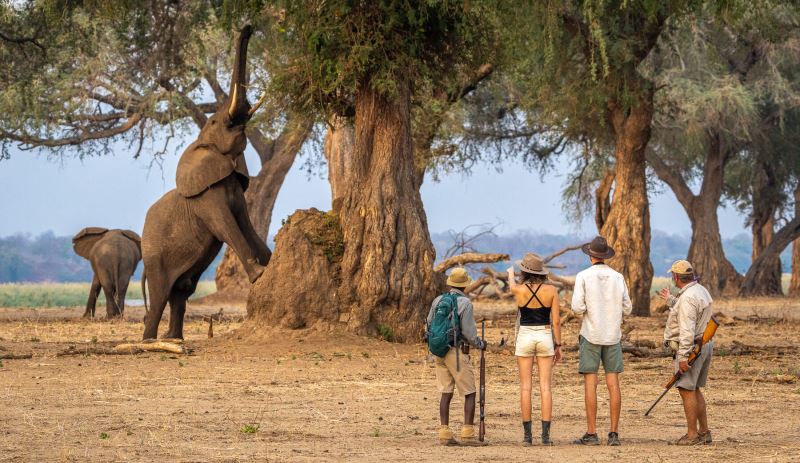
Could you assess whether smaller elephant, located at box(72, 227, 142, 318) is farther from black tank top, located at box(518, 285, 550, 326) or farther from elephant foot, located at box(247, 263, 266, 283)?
black tank top, located at box(518, 285, 550, 326)

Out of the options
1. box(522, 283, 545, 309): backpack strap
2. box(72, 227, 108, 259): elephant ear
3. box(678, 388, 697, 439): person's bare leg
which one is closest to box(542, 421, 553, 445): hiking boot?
box(522, 283, 545, 309): backpack strap

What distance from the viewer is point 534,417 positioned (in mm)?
11891

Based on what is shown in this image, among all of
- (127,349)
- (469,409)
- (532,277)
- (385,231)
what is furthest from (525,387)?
(127,349)

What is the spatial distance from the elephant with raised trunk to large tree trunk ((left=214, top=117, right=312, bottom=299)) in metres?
18.6

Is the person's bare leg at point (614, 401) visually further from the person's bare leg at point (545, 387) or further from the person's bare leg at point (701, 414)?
the person's bare leg at point (701, 414)

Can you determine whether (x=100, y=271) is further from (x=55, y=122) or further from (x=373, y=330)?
(x=373, y=330)

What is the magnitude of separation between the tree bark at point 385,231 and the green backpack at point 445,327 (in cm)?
758

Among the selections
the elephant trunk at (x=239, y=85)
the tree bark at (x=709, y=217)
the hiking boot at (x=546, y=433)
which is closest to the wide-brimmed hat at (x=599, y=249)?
the hiking boot at (x=546, y=433)

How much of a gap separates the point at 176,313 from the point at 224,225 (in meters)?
1.75

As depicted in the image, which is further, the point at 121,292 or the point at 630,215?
the point at 121,292

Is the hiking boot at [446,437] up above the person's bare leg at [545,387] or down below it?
below

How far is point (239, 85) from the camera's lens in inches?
759

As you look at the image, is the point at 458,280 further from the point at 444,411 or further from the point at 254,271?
the point at 254,271

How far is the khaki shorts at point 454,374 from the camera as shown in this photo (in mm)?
10328
